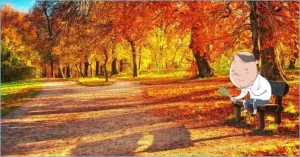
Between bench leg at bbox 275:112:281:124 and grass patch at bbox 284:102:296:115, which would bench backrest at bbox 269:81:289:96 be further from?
grass patch at bbox 284:102:296:115

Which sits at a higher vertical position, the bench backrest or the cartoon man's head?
the cartoon man's head

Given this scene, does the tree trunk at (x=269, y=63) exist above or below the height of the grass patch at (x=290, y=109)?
above

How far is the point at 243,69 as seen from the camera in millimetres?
6320

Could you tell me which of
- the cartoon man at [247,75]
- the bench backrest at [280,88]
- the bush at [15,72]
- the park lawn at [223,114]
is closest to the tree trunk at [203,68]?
the park lawn at [223,114]

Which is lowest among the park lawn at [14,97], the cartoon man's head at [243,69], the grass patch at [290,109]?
the park lawn at [14,97]

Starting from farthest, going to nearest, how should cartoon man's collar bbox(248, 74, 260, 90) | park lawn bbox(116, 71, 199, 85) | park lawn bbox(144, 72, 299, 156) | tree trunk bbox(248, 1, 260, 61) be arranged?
park lawn bbox(116, 71, 199, 85) < tree trunk bbox(248, 1, 260, 61) < park lawn bbox(144, 72, 299, 156) < cartoon man's collar bbox(248, 74, 260, 90)

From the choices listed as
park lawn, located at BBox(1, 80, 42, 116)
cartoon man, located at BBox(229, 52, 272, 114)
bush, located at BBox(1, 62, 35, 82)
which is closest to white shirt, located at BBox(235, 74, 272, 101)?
cartoon man, located at BBox(229, 52, 272, 114)

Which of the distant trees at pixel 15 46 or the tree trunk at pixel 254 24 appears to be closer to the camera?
the tree trunk at pixel 254 24

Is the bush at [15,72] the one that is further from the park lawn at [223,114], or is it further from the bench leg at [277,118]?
the bench leg at [277,118]

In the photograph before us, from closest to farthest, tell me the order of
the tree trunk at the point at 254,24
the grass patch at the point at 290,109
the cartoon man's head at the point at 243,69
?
1. the cartoon man's head at the point at 243,69
2. the grass patch at the point at 290,109
3. the tree trunk at the point at 254,24

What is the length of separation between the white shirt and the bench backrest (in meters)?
1.48

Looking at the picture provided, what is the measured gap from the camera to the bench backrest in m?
8.09

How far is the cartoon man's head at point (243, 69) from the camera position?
20.4 ft

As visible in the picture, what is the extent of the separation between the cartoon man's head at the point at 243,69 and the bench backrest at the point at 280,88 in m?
2.09
